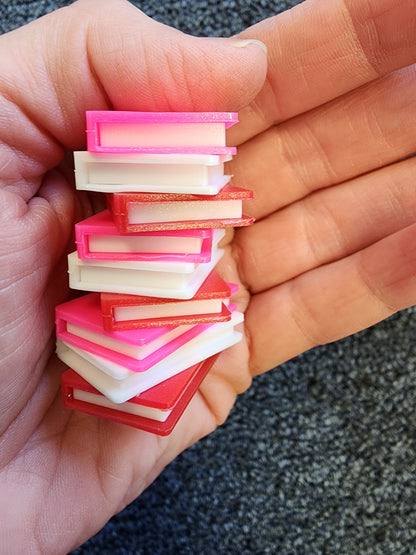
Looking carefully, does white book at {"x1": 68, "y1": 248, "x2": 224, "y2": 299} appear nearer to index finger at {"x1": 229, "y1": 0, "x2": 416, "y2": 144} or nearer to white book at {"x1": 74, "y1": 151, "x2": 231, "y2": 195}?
white book at {"x1": 74, "y1": 151, "x2": 231, "y2": 195}

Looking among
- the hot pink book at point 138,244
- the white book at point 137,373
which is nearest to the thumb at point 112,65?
the hot pink book at point 138,244

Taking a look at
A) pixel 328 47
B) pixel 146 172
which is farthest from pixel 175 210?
pixel 328 47

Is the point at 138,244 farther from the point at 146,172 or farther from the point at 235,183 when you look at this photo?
the point at 235,183

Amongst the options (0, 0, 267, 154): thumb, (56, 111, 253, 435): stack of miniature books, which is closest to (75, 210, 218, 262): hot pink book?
(56, 111, 253, 435): stack of miniature books

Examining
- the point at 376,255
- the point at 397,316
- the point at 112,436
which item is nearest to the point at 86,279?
the point at 112,436

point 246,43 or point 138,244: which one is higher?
point 246,43

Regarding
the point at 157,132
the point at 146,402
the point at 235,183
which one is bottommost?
the point at 146,402
